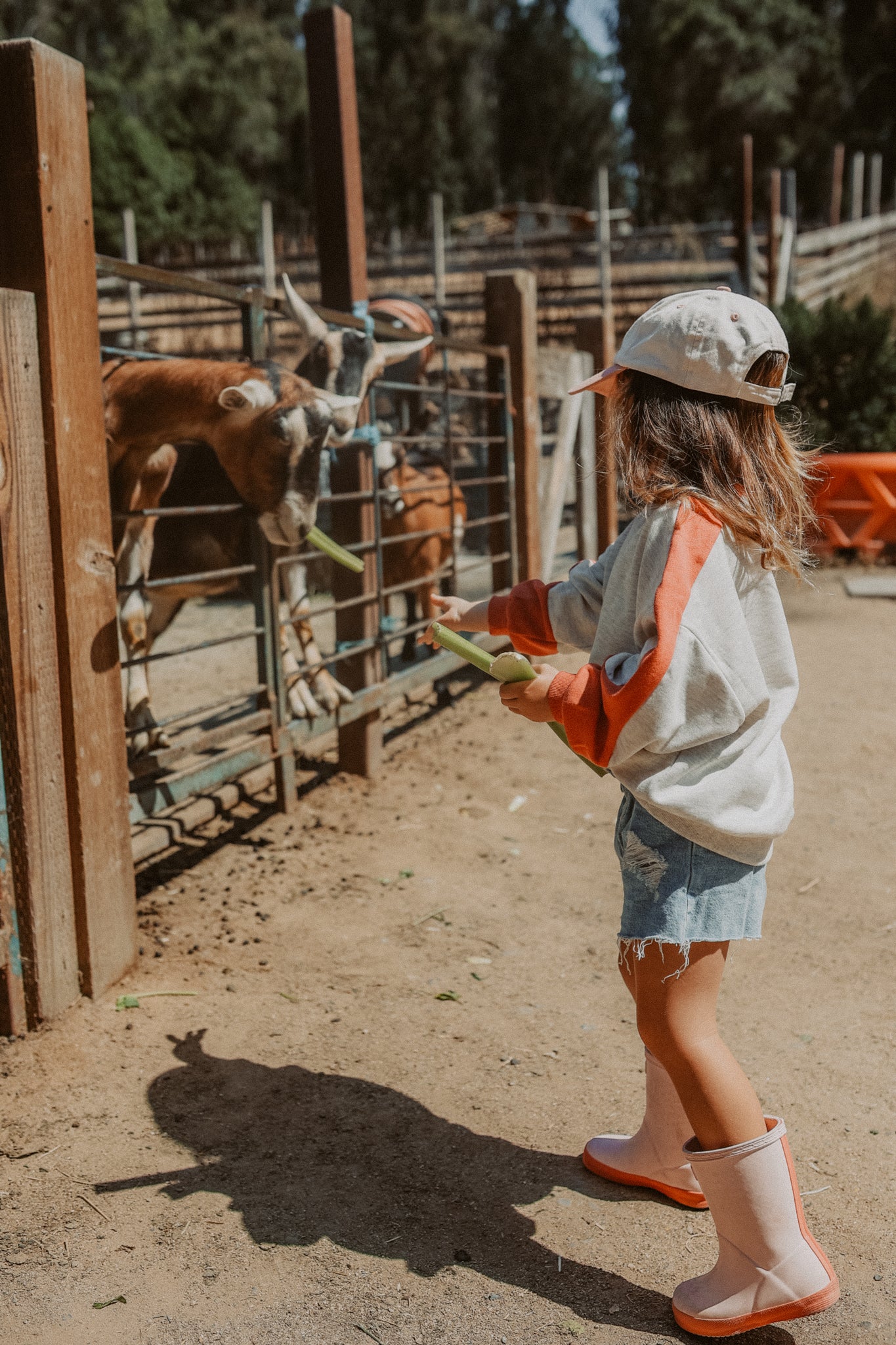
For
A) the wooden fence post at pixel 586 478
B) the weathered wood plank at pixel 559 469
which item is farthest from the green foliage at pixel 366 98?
the weathered wood plank at pixel 559 469

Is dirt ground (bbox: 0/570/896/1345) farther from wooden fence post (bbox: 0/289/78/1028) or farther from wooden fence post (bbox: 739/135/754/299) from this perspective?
wooden fence post (bbox: 739/135/754/299)

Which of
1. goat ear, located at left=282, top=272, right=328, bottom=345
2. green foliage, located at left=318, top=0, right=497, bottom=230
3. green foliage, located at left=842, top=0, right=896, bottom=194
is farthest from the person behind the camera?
green foliage, located at left=318, top=0, right=497, bottom=230

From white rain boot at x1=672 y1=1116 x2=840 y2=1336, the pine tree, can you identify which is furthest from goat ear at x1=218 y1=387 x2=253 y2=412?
the pine tree

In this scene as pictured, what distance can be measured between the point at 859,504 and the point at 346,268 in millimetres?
6487

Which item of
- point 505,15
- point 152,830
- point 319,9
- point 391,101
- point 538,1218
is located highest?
point 505,15

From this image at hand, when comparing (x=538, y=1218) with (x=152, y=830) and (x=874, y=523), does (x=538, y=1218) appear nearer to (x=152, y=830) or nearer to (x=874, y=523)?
(x=152, y=830)

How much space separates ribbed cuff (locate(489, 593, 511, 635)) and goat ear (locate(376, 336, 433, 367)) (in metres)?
2.48

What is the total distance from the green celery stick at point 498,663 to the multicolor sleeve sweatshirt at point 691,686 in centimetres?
4

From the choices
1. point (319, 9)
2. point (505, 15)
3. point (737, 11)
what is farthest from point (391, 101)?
point (319, 9)

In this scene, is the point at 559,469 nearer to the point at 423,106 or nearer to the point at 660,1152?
the point at 660,1152

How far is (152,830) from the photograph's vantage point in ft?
11.8

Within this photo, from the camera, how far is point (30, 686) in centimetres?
273

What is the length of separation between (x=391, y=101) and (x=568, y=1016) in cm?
4371

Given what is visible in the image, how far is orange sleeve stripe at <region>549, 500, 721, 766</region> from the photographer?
1.75 metres
